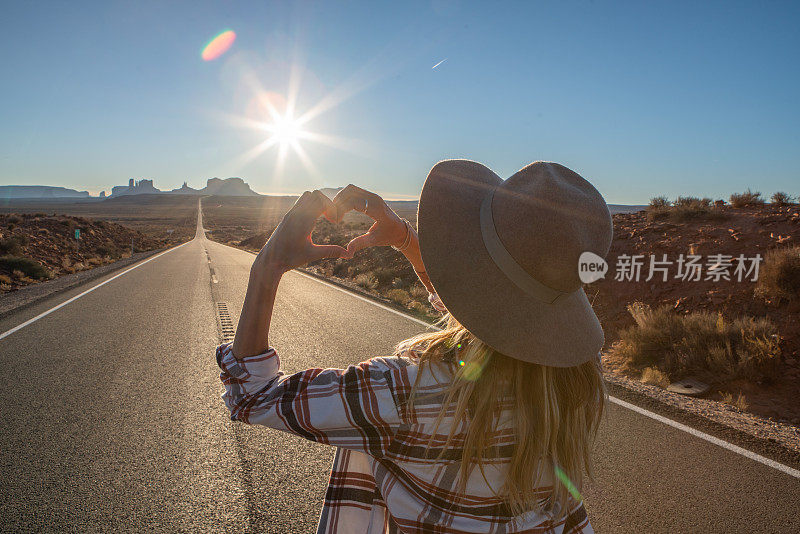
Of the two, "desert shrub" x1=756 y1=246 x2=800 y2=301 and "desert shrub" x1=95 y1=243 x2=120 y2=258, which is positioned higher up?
"desert shrub" x1=756 y1=246 x2=800 y2=301

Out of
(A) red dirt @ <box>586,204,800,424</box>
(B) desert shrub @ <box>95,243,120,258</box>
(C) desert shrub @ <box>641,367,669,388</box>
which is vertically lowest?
(B) desert shrub @ <box>95,243,120,258</box>

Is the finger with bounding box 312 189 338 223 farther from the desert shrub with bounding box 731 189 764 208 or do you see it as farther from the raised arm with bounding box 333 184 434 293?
the desert shrub with bounding box 731 189 764 208

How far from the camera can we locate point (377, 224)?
154 centimetres

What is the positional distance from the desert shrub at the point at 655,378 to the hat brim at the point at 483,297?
18.0 feet

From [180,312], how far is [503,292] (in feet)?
29.5

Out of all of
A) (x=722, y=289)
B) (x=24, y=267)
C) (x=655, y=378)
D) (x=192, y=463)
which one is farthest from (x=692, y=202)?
(x=24, y=267)

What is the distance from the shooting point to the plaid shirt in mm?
1008

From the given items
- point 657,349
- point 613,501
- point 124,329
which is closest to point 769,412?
point 657,349

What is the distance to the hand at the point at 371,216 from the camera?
1.31 meters

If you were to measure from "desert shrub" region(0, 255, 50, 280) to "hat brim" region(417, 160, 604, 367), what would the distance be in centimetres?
1919

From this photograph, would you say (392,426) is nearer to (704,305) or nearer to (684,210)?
(704,305)

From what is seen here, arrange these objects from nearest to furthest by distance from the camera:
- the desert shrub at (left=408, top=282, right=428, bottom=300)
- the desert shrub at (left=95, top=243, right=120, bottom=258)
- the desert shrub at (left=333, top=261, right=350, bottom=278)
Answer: the desert shrub at (left=408, top=282, right=428, bottom=300)
the desert shrub at (left=333, top=261, right=350, bottom=278)
the desert shrub at (left=95, top=243, right=120, bottom=258)

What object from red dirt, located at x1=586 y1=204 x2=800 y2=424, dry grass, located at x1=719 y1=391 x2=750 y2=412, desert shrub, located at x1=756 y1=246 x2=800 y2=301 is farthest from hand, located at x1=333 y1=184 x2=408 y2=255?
desert shrub, located at x1=756 y1=246 x2=800 y2=301

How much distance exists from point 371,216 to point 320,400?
65 cm
